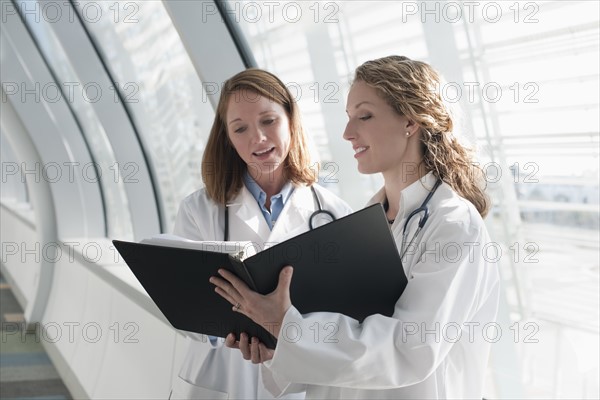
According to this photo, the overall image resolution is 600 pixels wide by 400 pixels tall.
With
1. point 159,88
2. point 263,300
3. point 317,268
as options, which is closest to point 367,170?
point 317,268

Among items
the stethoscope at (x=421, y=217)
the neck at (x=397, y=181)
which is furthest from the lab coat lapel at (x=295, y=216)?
the stethoscope at (x=421, y=217)

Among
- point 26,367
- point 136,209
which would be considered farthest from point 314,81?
point 26,367

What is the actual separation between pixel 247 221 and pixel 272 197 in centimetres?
15

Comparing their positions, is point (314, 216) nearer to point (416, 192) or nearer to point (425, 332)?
point (416, 192)

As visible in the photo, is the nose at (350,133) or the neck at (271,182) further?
the neck at (271,182)

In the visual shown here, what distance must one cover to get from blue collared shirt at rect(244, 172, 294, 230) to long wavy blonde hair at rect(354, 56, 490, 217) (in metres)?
0.63

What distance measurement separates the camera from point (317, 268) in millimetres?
1351

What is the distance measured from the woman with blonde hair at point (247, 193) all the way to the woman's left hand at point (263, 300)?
1.79 ft

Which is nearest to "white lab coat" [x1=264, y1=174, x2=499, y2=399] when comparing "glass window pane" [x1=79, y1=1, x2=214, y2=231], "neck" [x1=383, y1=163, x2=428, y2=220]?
"neck" [x1=383, y1=163, x2=428, y2=220]

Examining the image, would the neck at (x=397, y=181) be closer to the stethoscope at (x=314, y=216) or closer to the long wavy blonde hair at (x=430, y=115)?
the long wavy blonde hair at (x=430, y=115)

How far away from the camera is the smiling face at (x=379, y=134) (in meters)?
1.50

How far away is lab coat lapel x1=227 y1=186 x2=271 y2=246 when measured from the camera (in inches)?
77.3

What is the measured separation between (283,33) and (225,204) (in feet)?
4.22

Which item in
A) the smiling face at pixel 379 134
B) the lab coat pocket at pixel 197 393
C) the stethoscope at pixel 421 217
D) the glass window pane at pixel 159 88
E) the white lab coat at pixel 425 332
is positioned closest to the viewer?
the white lab coat at pixel 425 332
